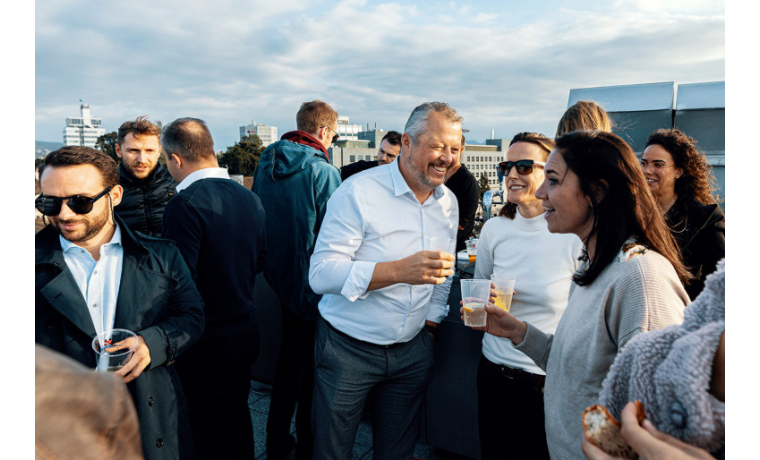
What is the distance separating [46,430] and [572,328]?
57.8 inches

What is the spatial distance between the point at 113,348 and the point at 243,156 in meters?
64.7

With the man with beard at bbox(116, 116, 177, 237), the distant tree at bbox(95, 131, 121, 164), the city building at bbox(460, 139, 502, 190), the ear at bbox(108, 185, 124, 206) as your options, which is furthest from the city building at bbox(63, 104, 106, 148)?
the ear at bbox(108, 185, 124, 206)

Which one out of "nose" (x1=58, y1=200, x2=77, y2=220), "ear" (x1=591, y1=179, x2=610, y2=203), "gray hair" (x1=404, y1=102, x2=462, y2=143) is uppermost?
"gray hair" (x1=404, y1=102, x2=462, y2=143)

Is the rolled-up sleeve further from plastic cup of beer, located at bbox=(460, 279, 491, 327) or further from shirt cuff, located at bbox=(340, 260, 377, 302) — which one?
plastic cup of beer, located at bbox=(460, 279, 491, 327)

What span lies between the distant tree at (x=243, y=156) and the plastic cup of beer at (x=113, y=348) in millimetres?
62419

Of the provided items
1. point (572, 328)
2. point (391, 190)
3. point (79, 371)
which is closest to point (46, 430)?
point (79, 371)

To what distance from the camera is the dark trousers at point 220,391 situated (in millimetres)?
2732

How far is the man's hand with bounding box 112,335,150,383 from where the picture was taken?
1790mm

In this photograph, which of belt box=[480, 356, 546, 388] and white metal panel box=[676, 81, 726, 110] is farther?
white metal panel box=[676, 81, 726, 110]

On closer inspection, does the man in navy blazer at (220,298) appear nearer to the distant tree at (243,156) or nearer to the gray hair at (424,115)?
the gray hair at (424,115)

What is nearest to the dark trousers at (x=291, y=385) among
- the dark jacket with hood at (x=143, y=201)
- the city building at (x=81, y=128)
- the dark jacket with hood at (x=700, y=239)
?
the dark jacket with hood at (x=143, y=201)

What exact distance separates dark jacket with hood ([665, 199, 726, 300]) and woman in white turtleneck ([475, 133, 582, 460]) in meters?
1.43

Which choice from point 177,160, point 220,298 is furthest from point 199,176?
point 220,298

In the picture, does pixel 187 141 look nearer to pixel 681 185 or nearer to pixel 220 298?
pixel 220 298
